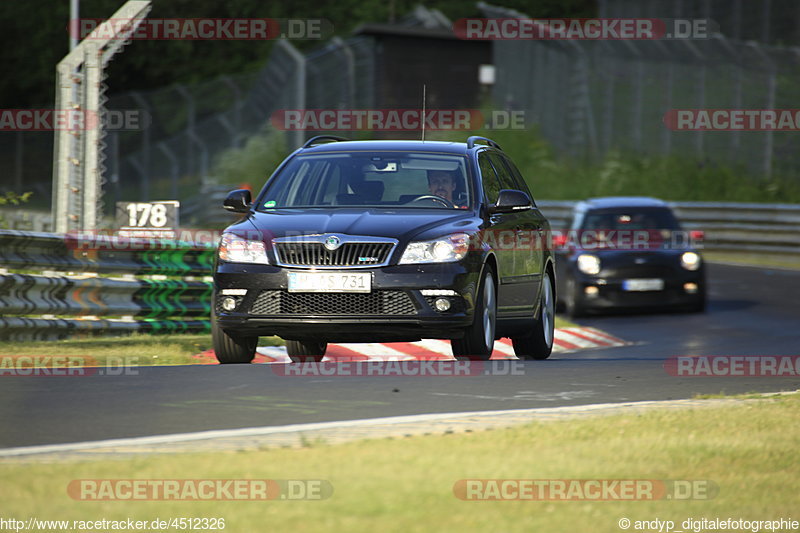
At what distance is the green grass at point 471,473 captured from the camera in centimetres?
571

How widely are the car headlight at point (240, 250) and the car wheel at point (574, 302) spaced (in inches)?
400

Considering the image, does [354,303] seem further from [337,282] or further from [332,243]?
[332,243]

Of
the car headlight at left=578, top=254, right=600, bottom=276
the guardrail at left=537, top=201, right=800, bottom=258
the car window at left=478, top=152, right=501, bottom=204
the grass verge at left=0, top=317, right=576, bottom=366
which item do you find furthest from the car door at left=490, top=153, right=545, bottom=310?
the guardrail at left=537, top=201, right=800, bottom=258

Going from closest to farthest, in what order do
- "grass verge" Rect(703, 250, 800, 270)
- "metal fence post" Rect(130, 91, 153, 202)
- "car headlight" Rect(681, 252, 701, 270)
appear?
"car headlight" Rect(681, 252, 701, 270), "grass verge" Rect(703, 250, 800, 270), "metal fence post" Rect(130, 91, 153, 202)

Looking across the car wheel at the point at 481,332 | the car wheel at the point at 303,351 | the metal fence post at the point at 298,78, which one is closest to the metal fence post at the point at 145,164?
the metal fence post at the point at 298,78

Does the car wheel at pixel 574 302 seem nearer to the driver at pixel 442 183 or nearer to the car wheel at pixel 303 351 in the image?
the car wheel at pixel 303 351

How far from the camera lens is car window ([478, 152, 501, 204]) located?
41.2 ft

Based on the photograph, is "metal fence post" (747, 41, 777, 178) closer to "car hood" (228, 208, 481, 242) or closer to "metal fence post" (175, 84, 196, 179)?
"metal fence post" (175, 84, 196, 179)

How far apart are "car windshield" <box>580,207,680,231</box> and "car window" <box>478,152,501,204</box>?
28.7ft

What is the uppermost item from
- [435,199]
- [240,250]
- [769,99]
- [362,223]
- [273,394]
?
[769,99]

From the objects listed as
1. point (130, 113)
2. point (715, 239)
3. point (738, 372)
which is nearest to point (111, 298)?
point (738, 372)

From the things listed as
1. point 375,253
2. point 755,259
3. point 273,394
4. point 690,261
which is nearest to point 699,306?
point 690,261

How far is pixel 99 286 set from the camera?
49.0ft

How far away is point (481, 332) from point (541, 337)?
2.22 metres
